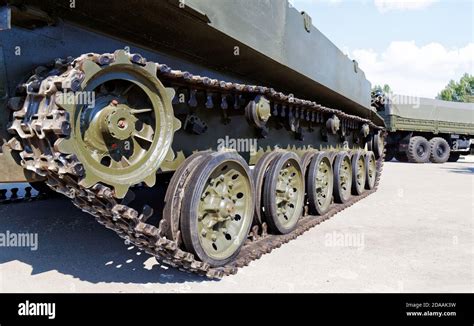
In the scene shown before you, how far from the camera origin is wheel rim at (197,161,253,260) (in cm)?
365

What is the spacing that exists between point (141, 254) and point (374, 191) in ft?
19.9

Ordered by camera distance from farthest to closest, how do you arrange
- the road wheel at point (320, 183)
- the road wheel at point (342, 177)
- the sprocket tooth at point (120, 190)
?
1. the road wheel at point (342, 177)
2. the road wheel at point (320, 183)
3. the sprocket tooth at point (120, 190)

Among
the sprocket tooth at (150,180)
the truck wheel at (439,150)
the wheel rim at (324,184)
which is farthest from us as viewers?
the truck wheel at (439,150)

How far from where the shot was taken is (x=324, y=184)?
633 cm

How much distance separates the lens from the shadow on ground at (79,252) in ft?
11.6

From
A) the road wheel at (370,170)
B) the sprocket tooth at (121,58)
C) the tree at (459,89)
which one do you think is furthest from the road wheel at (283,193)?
the tree at (459,89)

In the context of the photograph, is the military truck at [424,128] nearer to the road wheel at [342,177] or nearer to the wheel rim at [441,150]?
the wheel rim at [441,150]

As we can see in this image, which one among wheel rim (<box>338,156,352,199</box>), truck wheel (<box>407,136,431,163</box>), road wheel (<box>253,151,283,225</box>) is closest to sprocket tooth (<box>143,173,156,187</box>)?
road wheel (<box>253,151,283,225</box>)

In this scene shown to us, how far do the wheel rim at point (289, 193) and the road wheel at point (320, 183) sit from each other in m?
0.40

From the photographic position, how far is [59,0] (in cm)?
271

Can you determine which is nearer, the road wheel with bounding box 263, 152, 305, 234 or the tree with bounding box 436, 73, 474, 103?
the road wheel with bounding box 263, 152, 305, 234

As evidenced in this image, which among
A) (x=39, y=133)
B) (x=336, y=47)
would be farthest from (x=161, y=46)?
(x=336, y=47)

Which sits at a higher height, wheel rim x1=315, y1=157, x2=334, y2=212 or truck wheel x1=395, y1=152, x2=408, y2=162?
truck wheel x1=395, y1=152, x2=408, y2=162

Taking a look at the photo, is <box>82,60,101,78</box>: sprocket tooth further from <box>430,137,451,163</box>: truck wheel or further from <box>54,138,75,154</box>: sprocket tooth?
<box>430,137,451,163</box>: truck wheel
